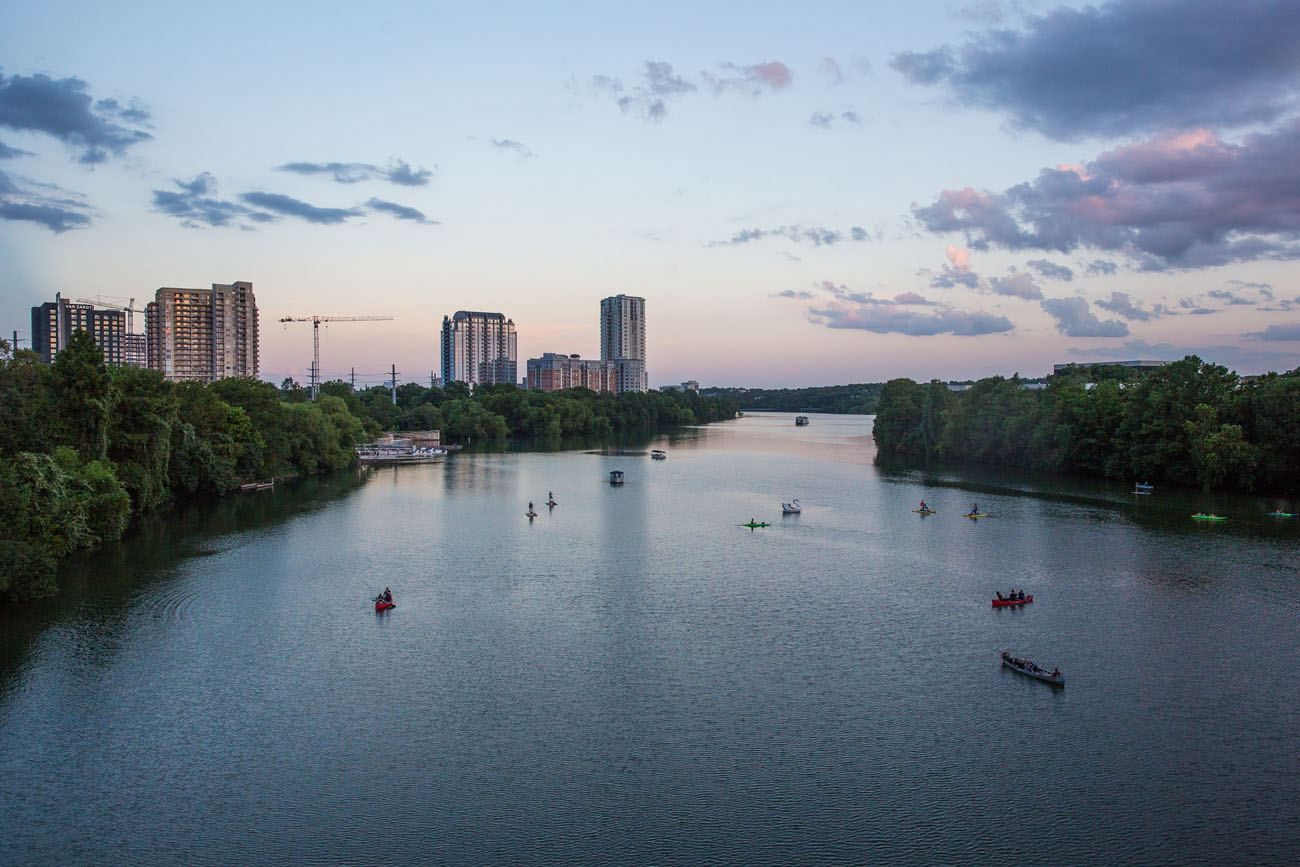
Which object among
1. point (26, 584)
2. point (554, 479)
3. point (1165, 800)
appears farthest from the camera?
point (554, 479)

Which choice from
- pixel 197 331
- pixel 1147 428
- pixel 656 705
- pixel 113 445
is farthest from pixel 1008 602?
pixel 197 331

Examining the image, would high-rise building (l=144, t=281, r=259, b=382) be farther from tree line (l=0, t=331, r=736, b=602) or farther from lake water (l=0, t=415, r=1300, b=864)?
lake water (l=0, t=415, r=1300, b=864)

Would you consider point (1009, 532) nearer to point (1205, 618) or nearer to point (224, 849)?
point (1205, 618)

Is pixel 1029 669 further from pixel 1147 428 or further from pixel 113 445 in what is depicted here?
pixel 1147 428

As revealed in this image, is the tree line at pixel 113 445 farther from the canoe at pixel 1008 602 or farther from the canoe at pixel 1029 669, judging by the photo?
the canoe at pixel 1008 602

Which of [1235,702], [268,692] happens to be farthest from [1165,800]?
[268,692]

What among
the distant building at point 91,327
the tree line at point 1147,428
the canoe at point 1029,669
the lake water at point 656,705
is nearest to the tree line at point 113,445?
the lake water at point 656,705

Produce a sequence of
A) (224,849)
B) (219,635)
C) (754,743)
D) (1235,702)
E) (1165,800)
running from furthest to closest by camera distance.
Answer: (219,635), (1235,702), (754,743), (1165,800), (224,849)
